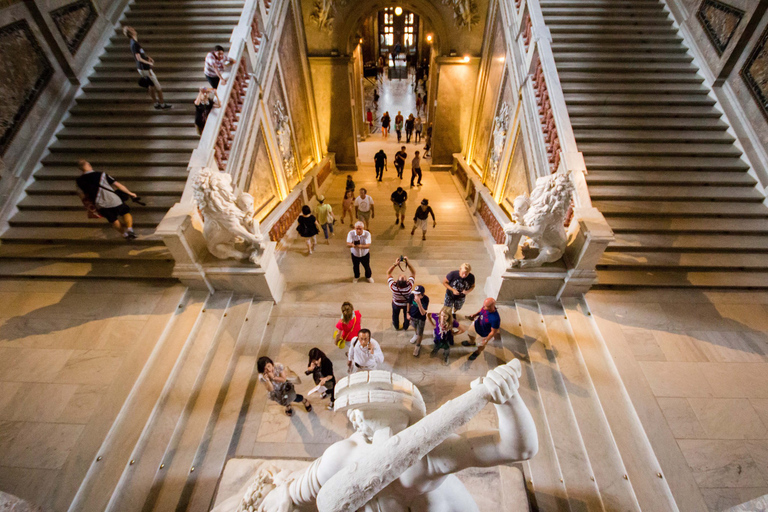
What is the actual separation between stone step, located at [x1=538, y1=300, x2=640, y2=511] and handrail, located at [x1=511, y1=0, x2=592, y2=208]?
1696 mm

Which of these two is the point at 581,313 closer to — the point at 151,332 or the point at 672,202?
the point at 672,202

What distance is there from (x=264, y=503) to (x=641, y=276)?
216 inches

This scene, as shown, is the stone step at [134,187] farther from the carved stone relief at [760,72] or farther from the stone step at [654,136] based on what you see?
the carved stone relief at [760,72]

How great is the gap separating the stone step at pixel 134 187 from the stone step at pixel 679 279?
694 cm

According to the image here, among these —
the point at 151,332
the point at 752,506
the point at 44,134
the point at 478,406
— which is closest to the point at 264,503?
the point at 478,406

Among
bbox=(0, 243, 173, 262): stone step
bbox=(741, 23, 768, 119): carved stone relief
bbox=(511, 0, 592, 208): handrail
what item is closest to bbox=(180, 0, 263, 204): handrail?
bbox=(0, 243, 173, 262): stone step

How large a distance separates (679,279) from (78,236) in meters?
9.31

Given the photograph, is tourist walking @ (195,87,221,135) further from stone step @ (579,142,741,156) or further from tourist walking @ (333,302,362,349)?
stone step @ (579,142,741,156)

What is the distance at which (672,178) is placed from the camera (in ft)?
18.6

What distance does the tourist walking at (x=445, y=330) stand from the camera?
4066mm

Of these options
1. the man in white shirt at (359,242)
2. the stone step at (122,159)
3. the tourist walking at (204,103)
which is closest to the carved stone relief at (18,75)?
the stone step at (122,159)

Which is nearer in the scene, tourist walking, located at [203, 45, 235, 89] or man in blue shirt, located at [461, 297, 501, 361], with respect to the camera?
man in blue shirt, located at [461, 297, 501, 361]

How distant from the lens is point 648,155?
594 centimetres

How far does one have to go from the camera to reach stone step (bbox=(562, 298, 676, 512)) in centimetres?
300
